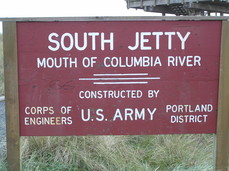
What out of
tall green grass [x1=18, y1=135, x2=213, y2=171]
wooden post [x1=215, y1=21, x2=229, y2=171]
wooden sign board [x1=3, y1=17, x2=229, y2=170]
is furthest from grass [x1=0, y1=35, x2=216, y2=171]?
wooden sign board [x1=3, y1=17, x2=229, y2=170]

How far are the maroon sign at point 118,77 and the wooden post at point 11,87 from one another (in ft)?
0.18

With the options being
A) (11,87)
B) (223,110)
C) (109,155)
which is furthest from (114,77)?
(109,155)

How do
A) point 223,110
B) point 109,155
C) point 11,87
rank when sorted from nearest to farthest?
point 11,87
point 223,110
point 109,155

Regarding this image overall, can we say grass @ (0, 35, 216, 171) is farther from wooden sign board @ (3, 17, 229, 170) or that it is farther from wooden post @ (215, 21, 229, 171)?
wooden sign board @ (3, 17, 229, 170)

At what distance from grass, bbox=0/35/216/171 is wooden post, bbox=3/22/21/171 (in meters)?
0.51

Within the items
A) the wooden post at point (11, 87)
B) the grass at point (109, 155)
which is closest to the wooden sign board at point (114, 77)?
the wooden post at point (11, 87)

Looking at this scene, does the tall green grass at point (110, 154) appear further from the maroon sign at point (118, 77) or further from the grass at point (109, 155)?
the maroon sign at point (118, 77)

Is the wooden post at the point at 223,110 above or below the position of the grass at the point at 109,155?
above

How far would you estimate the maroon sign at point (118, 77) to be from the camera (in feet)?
10.2

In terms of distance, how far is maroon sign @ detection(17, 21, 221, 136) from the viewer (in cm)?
312

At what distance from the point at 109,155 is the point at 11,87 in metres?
1.55

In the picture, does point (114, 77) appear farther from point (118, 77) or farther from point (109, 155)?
point (109, 155)

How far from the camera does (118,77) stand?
10.4 ft

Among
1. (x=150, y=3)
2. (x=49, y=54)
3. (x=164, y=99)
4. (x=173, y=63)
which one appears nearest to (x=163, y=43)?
(x=173, y=63)
